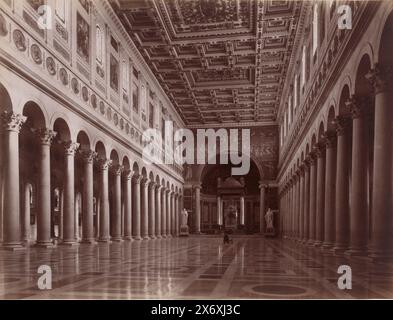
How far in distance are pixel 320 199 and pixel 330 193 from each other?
Result: 200 cm

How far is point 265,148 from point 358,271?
117 ft

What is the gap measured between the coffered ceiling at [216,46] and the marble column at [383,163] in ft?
39.0

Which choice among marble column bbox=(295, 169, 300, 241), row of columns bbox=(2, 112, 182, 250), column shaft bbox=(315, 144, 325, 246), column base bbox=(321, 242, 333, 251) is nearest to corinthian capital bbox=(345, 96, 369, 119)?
column base bbox=(321, 242, 333, 251)

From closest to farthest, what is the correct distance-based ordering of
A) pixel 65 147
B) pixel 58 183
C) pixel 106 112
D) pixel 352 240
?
pixel 352 240
pixel 65 147
pixel 106 112
pixel 58 183

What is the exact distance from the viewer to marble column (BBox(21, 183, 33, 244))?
20609mm

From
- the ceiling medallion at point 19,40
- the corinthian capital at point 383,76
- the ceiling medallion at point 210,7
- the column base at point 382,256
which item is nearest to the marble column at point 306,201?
the ceiling medallion at point 210,7

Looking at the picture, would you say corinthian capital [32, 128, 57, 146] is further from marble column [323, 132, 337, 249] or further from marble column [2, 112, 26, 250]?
marble column [323, 132, 337, 249]

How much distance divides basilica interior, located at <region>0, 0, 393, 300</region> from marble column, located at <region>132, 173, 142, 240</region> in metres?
0.10

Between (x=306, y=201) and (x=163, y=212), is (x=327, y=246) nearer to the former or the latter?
(x=306, y=201)

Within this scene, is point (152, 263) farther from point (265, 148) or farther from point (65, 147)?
point (265, 148)

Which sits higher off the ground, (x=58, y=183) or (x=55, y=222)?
(x=58, y=183)

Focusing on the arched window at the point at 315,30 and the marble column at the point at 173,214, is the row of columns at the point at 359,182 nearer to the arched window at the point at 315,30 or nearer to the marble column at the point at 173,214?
the arched window at the point at 315,30
